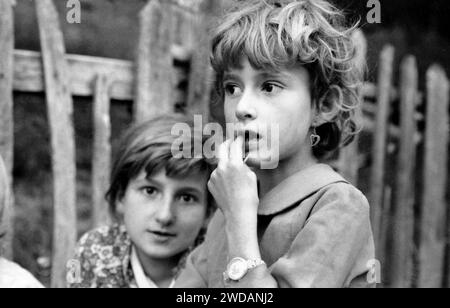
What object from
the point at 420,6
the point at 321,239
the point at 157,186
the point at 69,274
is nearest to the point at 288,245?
the point at 321,239

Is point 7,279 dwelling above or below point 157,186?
below

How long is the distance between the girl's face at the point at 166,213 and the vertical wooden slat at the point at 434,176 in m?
1.41

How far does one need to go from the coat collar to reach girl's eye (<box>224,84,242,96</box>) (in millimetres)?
258

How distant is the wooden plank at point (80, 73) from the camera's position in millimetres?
2475

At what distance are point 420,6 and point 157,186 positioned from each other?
1.56m

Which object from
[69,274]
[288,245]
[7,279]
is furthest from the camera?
[69,274]

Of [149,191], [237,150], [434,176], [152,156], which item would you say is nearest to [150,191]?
[149,191]

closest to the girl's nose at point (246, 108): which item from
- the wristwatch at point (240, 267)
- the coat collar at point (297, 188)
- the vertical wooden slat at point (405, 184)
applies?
the coat collar at point (297, 188)

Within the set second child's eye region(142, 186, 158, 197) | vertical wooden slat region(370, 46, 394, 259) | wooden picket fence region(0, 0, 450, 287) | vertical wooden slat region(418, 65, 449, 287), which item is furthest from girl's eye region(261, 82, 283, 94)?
vertical wooden slat region(418, 65, 449, 287)

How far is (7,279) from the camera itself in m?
1.93

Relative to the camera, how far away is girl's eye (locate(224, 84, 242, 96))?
171 cm

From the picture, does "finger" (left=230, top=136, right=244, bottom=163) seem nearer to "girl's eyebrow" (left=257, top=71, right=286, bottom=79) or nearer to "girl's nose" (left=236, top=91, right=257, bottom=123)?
"girl's nose" (left=236, top=91, right=257, bottom=123)

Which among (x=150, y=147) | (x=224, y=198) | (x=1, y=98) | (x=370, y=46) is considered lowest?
(x=224, y=198)

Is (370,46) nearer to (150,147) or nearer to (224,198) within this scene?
(150,147)
